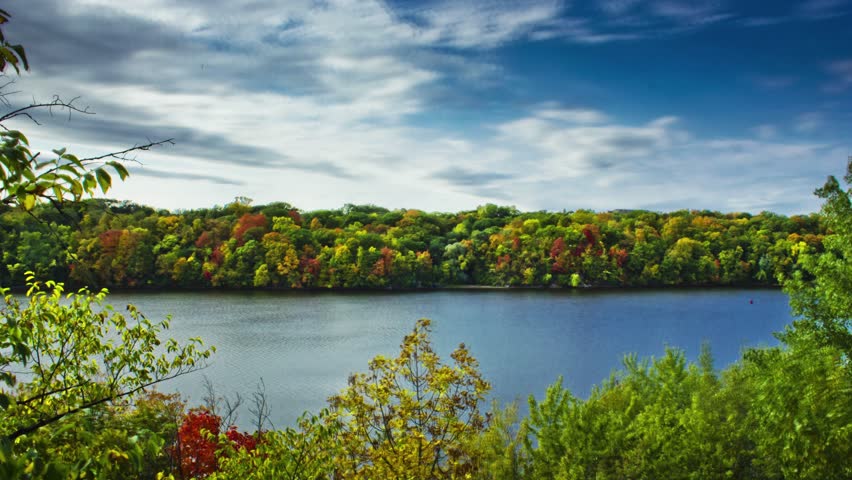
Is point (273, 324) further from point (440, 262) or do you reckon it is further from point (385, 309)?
point (440, 262)

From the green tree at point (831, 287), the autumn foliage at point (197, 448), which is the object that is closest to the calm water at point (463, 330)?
the autumn foliage at point (197, 448)

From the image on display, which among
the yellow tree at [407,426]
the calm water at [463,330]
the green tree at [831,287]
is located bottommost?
the calm water at [463,330]

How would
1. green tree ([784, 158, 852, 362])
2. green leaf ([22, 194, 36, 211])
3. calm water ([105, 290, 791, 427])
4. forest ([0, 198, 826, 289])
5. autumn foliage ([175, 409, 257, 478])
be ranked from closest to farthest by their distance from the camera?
green leaf ([22, 194, 36, 211])
green tree ([784, 158, 852, 362])
autumn foliage ([175, 409, 257, 478])
calm water ([105, 290, 791, 427])
forest ([0, 198, 826, 289])

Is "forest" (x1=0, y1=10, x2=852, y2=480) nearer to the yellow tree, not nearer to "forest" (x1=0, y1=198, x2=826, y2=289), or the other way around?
the yellow tree

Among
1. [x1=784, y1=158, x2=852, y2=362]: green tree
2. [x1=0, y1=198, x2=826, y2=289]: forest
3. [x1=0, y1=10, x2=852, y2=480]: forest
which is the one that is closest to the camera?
[x1=0, y1=10, x2=852, y2=480]: forest

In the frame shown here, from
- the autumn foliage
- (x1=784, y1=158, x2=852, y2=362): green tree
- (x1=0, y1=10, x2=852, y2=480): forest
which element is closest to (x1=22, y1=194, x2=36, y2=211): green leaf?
(x1=0, y1=10, x2=852, y2=480): forest

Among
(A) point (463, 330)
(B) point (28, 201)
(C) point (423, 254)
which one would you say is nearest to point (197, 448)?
(B) point (28, 201)

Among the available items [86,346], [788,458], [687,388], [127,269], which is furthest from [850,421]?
[127,269]

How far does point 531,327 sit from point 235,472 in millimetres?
30731

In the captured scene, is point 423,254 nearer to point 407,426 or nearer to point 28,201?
point 407,426

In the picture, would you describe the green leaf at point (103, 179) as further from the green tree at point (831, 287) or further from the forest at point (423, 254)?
the forest at point (423, 254)

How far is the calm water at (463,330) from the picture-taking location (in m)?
25.5

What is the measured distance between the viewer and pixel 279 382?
983 inches

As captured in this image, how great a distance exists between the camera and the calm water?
2547 cm
